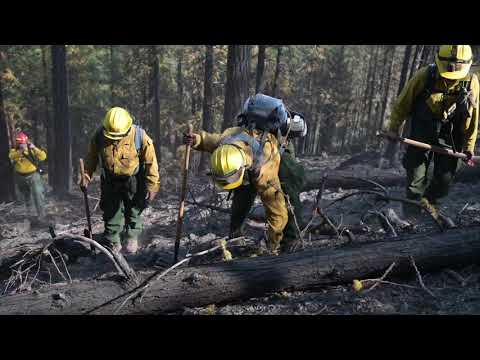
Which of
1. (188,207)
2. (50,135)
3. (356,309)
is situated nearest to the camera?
(356,309)

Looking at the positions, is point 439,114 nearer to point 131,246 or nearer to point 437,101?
point 437,101

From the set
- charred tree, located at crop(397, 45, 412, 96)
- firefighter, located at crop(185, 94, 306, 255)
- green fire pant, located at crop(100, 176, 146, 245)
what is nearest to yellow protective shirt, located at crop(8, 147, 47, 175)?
green fire pant, located at crop(100, 176, 146, 245)

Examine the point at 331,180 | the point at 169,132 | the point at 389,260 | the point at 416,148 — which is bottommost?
the point at 169,132

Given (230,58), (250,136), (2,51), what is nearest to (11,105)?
(2,51)

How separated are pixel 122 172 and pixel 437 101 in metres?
4.15

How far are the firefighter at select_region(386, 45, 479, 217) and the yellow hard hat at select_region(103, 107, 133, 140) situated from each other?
3420mm

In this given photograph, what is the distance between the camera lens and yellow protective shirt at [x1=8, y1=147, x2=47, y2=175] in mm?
9453

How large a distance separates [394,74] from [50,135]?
30.5 m

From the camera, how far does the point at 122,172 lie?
18.1ft

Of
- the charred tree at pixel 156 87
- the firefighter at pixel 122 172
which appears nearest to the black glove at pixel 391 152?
the firefighter at pixel 122 172

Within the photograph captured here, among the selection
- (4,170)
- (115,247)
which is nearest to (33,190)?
(4,170)

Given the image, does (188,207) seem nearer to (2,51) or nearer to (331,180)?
(331,180)

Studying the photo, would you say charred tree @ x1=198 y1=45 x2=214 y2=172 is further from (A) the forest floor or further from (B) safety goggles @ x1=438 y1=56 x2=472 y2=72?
(B) safety goggles @ x1=438 y1=56 x2=472 y2=72

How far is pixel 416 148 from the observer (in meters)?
5.33
